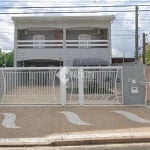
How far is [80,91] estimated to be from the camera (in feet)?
68.5

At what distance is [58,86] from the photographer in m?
21.0

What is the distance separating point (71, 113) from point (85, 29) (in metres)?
23.9

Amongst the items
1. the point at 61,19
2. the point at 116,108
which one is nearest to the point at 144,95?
the point at 116,108

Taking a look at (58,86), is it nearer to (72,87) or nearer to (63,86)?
(63,86)

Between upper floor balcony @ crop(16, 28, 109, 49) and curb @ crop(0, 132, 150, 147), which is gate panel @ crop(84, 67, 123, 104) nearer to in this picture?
curb @ crop(0, 132, 150, 147)

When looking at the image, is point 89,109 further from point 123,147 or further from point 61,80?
point 123,147

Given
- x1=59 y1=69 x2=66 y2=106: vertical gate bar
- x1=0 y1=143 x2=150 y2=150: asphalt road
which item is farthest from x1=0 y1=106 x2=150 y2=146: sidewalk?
x1=59 y1=69 x2=66 y2=106: vertical gate bar

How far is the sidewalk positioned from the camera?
462 inches

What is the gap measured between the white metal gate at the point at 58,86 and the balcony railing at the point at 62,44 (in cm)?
1763

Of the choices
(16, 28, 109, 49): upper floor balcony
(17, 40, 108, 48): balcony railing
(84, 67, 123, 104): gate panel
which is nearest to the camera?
(84, 67, 123, 104): gate panel

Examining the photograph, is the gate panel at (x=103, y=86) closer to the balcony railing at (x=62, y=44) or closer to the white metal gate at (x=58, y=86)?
the white metal gate at (x=58, y=86)

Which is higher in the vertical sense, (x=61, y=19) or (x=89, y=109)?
(x=61, y=19)

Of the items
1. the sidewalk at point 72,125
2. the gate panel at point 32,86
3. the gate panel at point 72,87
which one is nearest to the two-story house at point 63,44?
the gate panel at point 32,86

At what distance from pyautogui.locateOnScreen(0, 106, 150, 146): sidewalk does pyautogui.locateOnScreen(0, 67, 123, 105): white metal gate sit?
1160 millimetres
